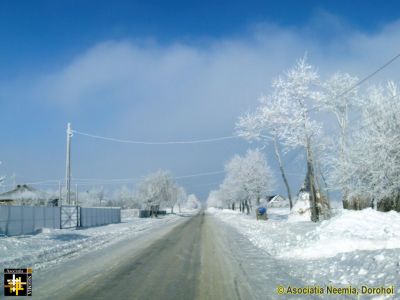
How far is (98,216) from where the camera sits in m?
53.9

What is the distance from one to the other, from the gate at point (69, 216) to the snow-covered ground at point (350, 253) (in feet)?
87.3

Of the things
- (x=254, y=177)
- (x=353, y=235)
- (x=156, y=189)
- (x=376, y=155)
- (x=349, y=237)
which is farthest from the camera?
(x=156, y=189)

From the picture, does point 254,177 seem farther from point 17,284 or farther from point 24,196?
point 17,284

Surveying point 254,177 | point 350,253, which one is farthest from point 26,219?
point 254,177

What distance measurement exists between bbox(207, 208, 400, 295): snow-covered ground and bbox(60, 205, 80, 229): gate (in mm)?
26604

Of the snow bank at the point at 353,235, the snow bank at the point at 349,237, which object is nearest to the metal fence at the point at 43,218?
the snow bank at the point at 349,237

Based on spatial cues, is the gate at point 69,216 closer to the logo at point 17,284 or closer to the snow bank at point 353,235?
the snow bank at point 353,235

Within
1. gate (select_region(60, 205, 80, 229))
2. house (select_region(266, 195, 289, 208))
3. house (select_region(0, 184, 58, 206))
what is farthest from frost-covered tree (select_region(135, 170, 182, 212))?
house (select_region(266, 195, 289, 208))

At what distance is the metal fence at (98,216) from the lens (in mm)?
48025

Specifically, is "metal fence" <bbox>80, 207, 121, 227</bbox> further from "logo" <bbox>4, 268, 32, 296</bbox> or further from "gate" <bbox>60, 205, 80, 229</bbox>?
"logo" <bbox>4, 268, 32, 296</bbox>

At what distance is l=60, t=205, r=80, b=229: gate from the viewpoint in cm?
4241

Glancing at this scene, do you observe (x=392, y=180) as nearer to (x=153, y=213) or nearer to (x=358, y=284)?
(x=358, y=284)

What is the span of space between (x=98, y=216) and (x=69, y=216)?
10372 mm

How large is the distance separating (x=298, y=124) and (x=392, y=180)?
11769 millimetres
